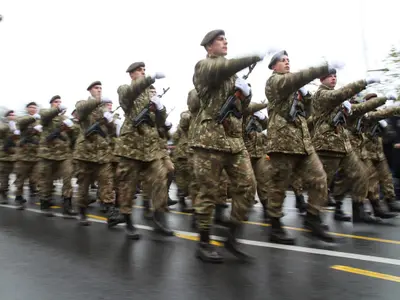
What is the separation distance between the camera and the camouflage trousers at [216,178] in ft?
15.0

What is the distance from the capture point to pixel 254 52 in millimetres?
4180

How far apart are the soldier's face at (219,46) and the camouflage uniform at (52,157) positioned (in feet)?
15.0

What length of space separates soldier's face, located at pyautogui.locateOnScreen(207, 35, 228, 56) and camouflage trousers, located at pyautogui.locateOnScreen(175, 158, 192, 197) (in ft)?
16.4

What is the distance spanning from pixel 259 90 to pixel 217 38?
17964 mm

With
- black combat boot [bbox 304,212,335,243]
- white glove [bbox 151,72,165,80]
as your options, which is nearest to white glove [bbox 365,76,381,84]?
black combat boot [bbox 304,212,335,243]

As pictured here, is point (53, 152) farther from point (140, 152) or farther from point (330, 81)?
point (330, 81)

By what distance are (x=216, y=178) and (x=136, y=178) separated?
185 centimetres

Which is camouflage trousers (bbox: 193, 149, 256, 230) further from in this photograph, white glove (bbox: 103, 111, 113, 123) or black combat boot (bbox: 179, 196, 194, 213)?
black combat boot (bbox: 179, 196, 194, 213)

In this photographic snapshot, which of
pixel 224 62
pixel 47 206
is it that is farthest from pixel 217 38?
pixel 47 206

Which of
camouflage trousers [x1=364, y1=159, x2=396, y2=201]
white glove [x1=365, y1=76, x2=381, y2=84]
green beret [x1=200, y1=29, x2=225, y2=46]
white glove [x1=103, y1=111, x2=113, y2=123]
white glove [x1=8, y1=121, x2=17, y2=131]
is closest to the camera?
green beret [x1=200, y1=29, x2=225, y2=46]

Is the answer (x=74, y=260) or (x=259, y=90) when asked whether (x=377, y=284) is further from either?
(x=259, y=90)

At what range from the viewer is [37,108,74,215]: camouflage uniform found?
8508 millimetres

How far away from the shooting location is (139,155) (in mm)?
6082

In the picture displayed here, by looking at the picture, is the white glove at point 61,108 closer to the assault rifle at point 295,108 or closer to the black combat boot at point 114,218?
the black combat boot at point 114,218
